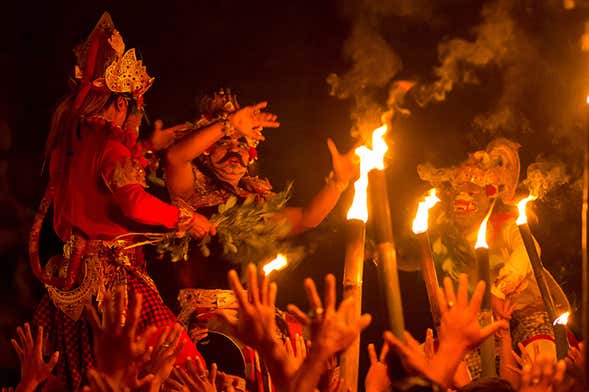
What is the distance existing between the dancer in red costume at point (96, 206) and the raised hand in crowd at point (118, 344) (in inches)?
67.2

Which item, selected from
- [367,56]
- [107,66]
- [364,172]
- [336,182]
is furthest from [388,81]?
[364,172]

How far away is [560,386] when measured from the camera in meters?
2.62

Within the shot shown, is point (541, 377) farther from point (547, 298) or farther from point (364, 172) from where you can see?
point (547, 298)

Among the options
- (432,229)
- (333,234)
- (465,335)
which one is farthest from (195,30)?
(465,335)

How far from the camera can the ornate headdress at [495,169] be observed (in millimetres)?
5012

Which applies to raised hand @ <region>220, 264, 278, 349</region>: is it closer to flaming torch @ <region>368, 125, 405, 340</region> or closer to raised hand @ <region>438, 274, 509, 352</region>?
flaming torch @ <region>368, 125, 405, 340</region>

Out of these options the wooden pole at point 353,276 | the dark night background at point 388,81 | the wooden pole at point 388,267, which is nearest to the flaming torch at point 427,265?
the wooden pole at point 353,276

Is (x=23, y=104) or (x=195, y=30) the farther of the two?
(x=195, y=30)

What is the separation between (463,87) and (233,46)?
1.55m

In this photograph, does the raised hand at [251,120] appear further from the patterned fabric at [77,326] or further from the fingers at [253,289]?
the fingers at [253,289]

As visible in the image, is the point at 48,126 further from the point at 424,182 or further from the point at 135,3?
the point at 424,182

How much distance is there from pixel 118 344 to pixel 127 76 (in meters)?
2.48

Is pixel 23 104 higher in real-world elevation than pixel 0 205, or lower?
higher

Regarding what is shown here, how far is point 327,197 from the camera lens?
4.86 m
